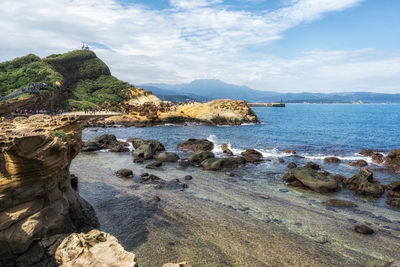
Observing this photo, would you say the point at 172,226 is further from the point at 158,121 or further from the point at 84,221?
the point at 158,121

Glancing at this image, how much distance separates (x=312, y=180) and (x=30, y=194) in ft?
76.2

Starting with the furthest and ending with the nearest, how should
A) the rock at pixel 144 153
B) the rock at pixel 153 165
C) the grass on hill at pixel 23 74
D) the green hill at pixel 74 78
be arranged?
the green hill at pixel 74 78
the grass on hill at pixel 23 74
the rock at pixel 144 153
the rock at pixel 153 165

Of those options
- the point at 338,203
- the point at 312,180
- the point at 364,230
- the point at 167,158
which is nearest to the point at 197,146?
the point at 167,158

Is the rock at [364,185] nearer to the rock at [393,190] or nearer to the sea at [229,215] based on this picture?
the rock at [393,190]

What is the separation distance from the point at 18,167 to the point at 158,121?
70859 millimetres

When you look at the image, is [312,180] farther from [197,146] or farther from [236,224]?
[197,146]

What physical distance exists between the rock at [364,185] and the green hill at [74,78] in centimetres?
8606

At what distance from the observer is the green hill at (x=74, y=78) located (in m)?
94.0

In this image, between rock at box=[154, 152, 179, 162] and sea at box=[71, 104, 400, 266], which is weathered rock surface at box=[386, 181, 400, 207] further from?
rock at box=[154, 152, 179, 162]

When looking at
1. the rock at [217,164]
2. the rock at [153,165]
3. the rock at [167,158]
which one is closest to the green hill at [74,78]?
the rock at [167,158]

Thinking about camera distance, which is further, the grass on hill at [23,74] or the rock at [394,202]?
the grass on hill at [23,74]

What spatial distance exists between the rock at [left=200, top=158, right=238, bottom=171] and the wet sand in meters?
5.08

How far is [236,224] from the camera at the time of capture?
17016 millimetres

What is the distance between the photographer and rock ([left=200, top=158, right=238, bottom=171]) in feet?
103
